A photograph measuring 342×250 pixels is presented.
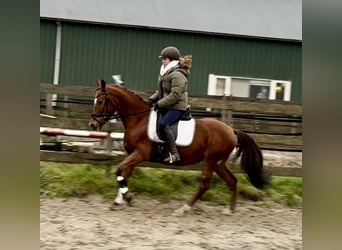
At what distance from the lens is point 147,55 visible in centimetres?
1390

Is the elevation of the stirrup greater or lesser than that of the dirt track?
greater

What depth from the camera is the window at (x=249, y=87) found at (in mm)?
14172

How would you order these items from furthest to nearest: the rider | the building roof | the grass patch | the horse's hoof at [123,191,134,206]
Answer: the building roof
the grass patch
the horse's hoof at [123,191,134,206]
the rider

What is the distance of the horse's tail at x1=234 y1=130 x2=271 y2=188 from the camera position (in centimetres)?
697

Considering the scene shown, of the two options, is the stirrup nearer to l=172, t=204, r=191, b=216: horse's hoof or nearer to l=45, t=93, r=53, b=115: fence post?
l=172, t=204, r=191, b=216: horse's hoof

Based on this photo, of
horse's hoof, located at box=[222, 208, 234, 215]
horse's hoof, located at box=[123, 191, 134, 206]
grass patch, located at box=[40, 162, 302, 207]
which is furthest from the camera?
grass patch, located at box=[40, 162, 302, 207]

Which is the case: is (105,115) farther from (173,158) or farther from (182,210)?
(182,210)

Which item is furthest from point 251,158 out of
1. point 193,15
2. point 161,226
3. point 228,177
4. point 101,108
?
point 193,15

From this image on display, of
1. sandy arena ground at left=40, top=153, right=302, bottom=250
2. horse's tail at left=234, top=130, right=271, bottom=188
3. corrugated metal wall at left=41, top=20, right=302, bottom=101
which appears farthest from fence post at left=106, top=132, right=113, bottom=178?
corrugated metal wall at left=41, top=20, right=302, bottom=101

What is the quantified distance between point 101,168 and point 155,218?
5.46 feet

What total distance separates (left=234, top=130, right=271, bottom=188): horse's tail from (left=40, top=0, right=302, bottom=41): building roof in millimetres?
7474

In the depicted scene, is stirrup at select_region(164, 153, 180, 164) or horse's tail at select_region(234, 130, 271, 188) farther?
horse's tail at select_region(234, 130, 271, 188)

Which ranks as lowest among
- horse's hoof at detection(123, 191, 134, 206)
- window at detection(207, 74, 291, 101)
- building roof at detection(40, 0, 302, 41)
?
horse's hoof at detection(123, 191, 134, 206)
